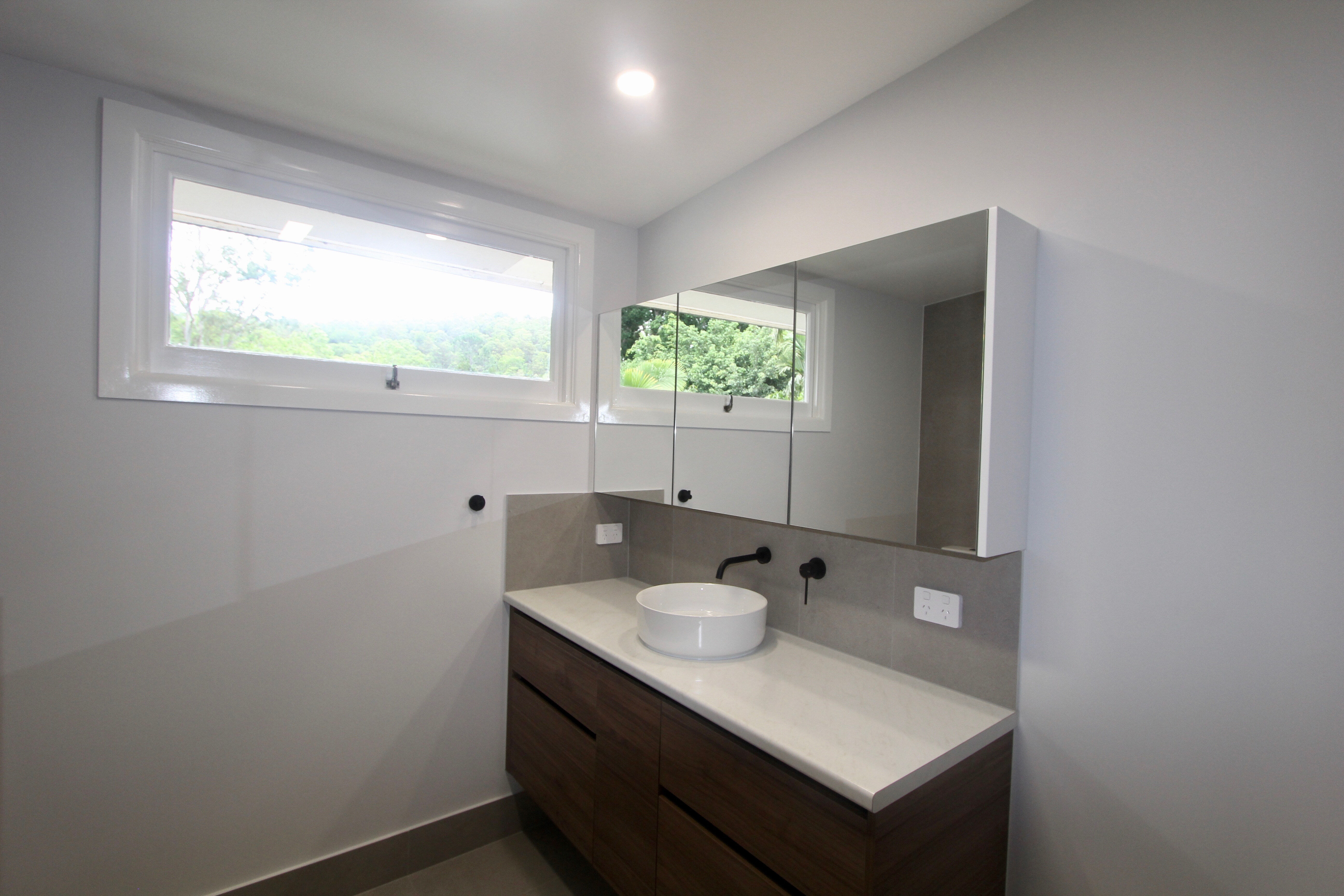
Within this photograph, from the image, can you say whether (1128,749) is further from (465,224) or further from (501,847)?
(465,224)

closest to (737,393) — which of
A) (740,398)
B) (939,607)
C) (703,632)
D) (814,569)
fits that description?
(740,398)

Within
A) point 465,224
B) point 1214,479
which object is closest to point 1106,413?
point 1214,479

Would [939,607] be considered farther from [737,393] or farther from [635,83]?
[635,83]

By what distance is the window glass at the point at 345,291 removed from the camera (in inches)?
71.0

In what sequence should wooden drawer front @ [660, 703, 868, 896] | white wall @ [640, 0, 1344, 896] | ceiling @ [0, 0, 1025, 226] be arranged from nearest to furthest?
white wall @ [640, 0, 1344, 896] < wooden drawer front @ [660, 703, 868, 896] < ceiling @ [0, 0, 1025, 226]

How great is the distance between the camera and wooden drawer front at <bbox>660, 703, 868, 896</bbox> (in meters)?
1.08

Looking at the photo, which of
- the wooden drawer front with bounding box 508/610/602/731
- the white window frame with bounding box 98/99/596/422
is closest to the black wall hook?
the wooden drawer front with bounding box 508/610/602/731

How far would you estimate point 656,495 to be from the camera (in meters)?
2.22

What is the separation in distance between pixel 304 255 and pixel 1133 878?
2.72 m

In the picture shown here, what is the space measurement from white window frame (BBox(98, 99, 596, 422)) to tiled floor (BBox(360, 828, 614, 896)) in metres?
1.62

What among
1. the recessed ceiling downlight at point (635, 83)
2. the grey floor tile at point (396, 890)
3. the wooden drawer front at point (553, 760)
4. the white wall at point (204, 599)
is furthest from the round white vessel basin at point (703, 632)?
the recessed ceiling downlight at point (635, 83)

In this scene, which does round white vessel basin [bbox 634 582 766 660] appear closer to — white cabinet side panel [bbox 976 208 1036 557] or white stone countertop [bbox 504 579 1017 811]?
white stone countertop [bbox 504 579 1017 811]

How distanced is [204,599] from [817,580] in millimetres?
1836

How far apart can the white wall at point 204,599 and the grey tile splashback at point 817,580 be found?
9.6 inches
